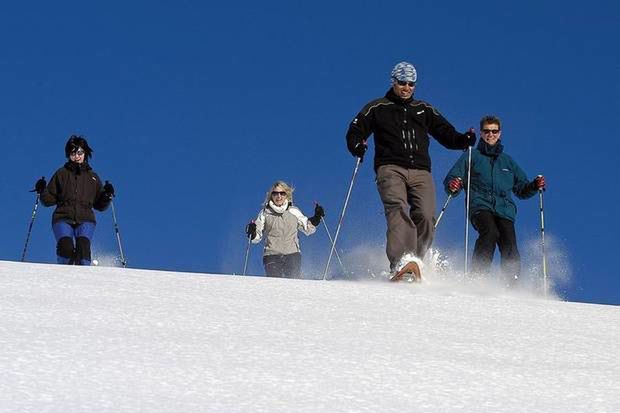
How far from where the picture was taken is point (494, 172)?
10.0m

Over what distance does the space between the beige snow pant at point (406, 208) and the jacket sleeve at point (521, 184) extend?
1.56 meters

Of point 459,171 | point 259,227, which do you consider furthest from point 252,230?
point 459,171

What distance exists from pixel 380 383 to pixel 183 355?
77 centimetres

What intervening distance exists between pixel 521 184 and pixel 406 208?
2007 millimetres

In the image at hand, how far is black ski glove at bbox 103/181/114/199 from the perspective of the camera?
1138cm

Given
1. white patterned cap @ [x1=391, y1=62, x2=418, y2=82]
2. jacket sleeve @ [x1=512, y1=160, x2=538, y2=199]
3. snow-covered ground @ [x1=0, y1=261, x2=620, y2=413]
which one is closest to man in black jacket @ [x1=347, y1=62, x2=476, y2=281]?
white patterned cap @ [x1=391, y1=62, x2=418, y2=82]

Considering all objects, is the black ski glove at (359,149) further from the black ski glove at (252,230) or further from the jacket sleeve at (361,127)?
the black ski glove at (252,230)

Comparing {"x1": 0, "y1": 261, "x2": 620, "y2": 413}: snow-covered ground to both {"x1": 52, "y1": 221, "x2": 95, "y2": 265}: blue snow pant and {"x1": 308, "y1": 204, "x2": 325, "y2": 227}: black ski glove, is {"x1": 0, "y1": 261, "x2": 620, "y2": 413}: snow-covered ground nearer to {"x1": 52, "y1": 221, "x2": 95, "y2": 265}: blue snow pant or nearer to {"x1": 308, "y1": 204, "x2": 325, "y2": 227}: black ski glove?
{"x1": 52, "y1": 221, "x2": 95, "y2": 265}: blue snow pant

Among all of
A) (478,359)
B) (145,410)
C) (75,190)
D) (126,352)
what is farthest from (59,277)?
(75,190)

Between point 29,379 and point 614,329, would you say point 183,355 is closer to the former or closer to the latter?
point 29,379

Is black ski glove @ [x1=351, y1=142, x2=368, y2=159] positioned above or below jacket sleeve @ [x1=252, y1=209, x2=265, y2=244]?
below

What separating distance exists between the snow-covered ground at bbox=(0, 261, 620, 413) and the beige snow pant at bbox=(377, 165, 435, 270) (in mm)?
1941

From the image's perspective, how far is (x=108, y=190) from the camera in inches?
455

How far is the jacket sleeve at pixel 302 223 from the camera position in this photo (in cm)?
1277
